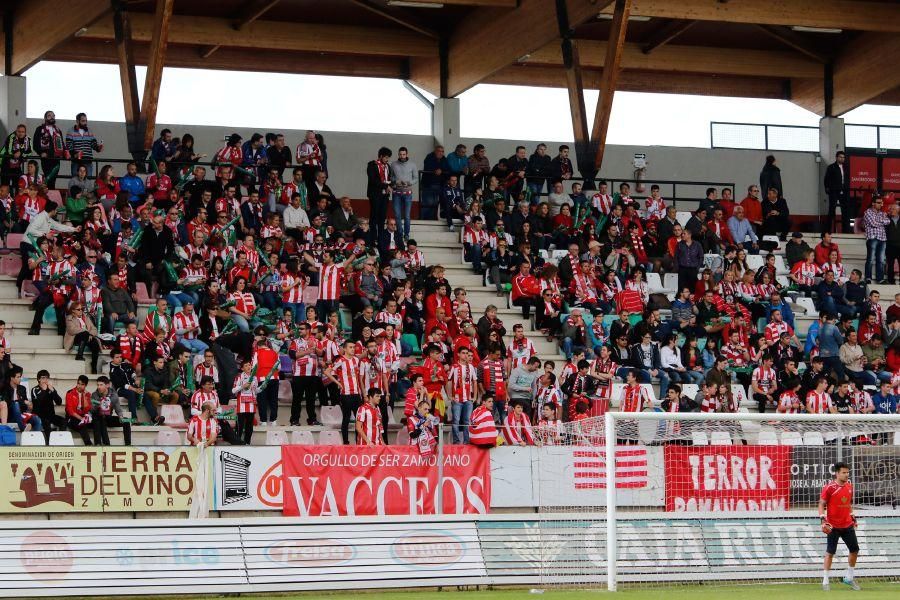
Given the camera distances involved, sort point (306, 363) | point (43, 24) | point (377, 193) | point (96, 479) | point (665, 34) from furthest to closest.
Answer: point (665, 34) → point (43, 24) → point (377, 193) → point (306, 363) → point (96, 479)

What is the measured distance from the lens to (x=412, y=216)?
1288 inches

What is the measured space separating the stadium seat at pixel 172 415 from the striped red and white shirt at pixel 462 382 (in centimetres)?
410

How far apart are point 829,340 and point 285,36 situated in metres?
13.6

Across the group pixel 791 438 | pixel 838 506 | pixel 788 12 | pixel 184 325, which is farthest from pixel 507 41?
pixel 838 506

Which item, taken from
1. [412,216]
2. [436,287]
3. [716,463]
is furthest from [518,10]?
[716,463]

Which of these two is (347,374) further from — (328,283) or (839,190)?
(839,190)

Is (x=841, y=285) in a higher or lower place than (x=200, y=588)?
higher

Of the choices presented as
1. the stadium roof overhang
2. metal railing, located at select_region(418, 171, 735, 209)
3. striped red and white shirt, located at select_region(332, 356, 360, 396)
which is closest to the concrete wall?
metal railing, located at select_region(418, 171, 735, 209)

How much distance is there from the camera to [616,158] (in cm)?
3456

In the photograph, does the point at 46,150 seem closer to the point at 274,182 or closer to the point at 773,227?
the point at 274,182

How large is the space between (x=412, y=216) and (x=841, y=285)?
9.75 metres

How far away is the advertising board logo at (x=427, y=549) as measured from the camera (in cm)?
1538

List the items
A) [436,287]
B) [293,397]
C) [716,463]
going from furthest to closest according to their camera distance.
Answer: [436,287] → [293,397] → [716,463]

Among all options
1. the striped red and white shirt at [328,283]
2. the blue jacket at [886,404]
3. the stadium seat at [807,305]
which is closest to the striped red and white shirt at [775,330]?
the stadium seat at [807,305]
